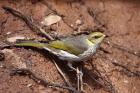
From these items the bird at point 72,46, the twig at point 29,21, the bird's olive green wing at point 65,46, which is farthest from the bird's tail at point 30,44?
the twig at point 29,21

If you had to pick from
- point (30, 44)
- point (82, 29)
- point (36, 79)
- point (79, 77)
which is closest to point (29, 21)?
point (30, 44)

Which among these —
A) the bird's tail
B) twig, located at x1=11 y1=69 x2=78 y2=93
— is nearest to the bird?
the bird's tail

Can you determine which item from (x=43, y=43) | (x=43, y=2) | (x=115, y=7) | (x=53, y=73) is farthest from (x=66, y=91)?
(x=115, y=7)

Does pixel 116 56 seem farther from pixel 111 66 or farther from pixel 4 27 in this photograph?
pixel 4 27

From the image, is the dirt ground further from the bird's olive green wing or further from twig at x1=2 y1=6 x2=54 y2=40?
the bird's olive green wing

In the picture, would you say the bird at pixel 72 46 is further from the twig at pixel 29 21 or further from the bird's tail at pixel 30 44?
the twig at pixel 29 21

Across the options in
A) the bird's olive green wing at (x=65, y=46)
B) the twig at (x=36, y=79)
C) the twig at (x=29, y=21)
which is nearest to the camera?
the twig at (x=36, y=79)
